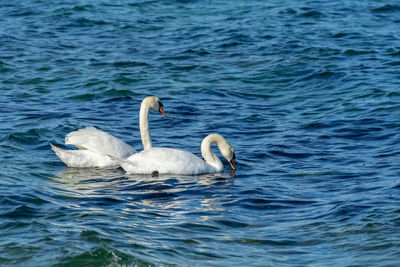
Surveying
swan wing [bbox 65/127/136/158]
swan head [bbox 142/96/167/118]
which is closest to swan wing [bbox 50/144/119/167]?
swan wing [bbox 65/127/136/158]

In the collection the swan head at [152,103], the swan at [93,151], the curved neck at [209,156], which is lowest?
the curved neck at [209,156]

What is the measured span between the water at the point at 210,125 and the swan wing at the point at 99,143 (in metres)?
0.30

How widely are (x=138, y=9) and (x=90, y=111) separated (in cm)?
1068

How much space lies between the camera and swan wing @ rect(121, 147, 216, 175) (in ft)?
36.7

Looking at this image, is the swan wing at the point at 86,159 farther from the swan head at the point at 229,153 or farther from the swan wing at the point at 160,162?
the swan head at the point at 229,153

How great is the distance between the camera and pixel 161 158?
1118 centimetres

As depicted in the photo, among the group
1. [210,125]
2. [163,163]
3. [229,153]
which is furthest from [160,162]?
[210,125]

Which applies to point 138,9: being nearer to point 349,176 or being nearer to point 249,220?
point 349,176

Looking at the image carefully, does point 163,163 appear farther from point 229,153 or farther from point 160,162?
point 229,153

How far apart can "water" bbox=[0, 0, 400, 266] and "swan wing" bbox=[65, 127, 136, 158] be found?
30 cm

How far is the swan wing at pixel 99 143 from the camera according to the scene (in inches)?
456

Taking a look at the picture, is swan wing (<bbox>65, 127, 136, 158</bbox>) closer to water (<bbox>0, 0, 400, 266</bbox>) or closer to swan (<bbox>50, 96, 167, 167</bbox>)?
swan (<bbox>50, 96, 167, 167</bbox>)

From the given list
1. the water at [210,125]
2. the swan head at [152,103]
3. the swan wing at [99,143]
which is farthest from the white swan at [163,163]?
the swan head at [152,103]

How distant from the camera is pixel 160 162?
440 inches
